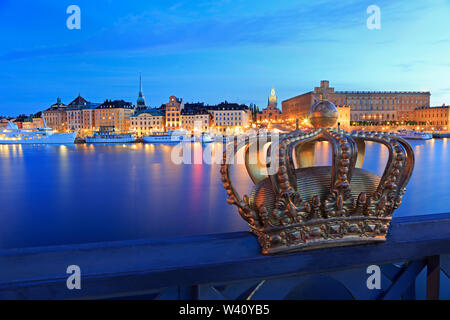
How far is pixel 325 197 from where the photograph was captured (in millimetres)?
1652

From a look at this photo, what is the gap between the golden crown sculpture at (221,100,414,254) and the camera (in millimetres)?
1571

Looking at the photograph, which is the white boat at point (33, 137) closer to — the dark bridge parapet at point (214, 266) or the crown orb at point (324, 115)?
the dark bridge parapet at point (214, 266)

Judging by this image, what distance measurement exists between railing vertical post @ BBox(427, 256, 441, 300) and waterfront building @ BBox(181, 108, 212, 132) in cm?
6901

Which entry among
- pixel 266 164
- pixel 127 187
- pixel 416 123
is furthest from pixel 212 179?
pixel 416 123

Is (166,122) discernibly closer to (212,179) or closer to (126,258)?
(212,179)

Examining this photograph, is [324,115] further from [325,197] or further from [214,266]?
[214,266]

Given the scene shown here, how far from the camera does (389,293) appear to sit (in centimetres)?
168

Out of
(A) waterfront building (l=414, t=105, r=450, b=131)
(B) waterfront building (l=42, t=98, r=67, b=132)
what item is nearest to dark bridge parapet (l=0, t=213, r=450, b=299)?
(A) waterfront building (l=414, t=105, r=450, b=131)

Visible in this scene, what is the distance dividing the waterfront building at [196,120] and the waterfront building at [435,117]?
55.1 meters

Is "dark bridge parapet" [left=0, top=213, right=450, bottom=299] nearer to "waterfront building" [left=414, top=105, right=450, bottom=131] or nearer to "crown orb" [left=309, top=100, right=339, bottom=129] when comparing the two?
"crown orb" [left=309, top=100, right=339, bottom=129]

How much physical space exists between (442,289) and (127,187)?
1434 cm

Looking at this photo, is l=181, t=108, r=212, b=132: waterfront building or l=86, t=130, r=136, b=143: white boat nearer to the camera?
l=86, t=130, r=136, b=143: white boat

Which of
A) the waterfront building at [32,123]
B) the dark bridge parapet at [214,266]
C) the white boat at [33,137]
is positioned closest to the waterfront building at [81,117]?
the waterfront building at [32,123]

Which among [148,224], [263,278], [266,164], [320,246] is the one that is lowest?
[148,224]
